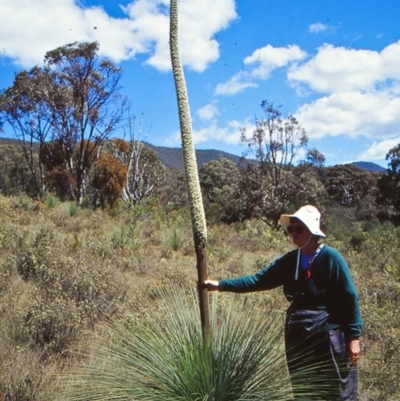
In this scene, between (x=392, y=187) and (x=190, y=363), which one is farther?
(x=392, y=187)

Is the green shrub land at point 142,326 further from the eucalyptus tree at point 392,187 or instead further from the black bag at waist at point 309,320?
the eucalyptus tree at point 392,187

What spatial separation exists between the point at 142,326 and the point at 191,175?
39.1 inches

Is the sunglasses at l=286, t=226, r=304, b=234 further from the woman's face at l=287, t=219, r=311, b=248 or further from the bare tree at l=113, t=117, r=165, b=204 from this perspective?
the bare tree at l=113, t=117, r=165, b=204

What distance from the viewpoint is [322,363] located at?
2.82 metres

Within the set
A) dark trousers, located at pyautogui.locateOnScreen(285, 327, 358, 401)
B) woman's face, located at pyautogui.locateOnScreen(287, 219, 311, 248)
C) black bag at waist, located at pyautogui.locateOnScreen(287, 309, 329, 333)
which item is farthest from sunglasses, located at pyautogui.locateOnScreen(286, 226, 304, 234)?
dark trousers, located at pyautogui.locateOnScreen(285, 327, 358, 401)

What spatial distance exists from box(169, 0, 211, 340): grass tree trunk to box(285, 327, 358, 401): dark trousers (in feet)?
1.76

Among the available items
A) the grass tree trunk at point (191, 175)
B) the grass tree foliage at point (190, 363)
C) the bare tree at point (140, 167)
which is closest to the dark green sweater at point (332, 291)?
the grass tree foliage at point (190, 363)

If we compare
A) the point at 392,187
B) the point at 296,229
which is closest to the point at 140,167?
the point at 392,187

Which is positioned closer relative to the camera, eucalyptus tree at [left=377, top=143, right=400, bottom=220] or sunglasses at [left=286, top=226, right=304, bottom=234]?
sunglasses at [left=286, top=226, right=304, bottom=234]

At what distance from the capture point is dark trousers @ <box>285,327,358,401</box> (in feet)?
8.90

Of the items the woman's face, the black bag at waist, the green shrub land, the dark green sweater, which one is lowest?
the green shrub land

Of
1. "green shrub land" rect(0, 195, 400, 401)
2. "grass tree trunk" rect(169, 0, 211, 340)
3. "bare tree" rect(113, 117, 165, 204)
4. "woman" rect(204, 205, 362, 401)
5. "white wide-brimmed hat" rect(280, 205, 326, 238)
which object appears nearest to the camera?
"grass tree trunk" rect(169, 0, 211, 340)

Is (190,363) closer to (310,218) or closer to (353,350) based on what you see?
(353,350)

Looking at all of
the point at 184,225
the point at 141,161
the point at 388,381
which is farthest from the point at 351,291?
the point at 141,161
